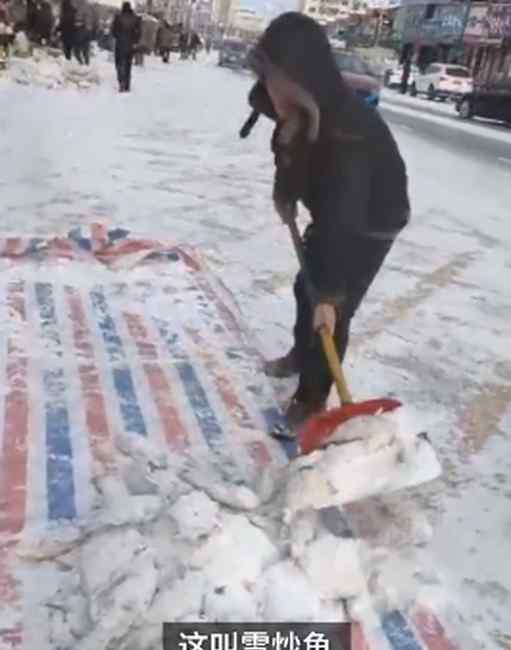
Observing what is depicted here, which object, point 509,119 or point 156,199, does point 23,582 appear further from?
point 509,119

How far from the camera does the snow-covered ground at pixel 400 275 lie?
245 cm

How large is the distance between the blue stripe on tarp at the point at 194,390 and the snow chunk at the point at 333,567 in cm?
78

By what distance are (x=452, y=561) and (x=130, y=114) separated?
11.4m

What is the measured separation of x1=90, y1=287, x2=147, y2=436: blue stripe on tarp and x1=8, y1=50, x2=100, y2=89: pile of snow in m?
11.9

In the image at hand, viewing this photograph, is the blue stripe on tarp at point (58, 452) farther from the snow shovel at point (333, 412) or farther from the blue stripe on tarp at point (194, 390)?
the snow shovel at point (333, 412)

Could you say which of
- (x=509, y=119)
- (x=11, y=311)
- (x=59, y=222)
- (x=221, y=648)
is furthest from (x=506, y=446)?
(x=509, y=119)

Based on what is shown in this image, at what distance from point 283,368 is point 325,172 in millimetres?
1060

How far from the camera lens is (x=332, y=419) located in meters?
2.47

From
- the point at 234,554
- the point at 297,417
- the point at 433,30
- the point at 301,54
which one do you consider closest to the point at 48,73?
the point at 297,417

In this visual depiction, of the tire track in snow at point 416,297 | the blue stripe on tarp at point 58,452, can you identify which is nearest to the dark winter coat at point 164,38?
the tire track in snow at point 416,297

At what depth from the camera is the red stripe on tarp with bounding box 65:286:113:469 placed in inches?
109

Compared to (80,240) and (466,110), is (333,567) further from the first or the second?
(466,110)

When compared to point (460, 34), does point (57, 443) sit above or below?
above

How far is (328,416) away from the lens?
98.2 inches
